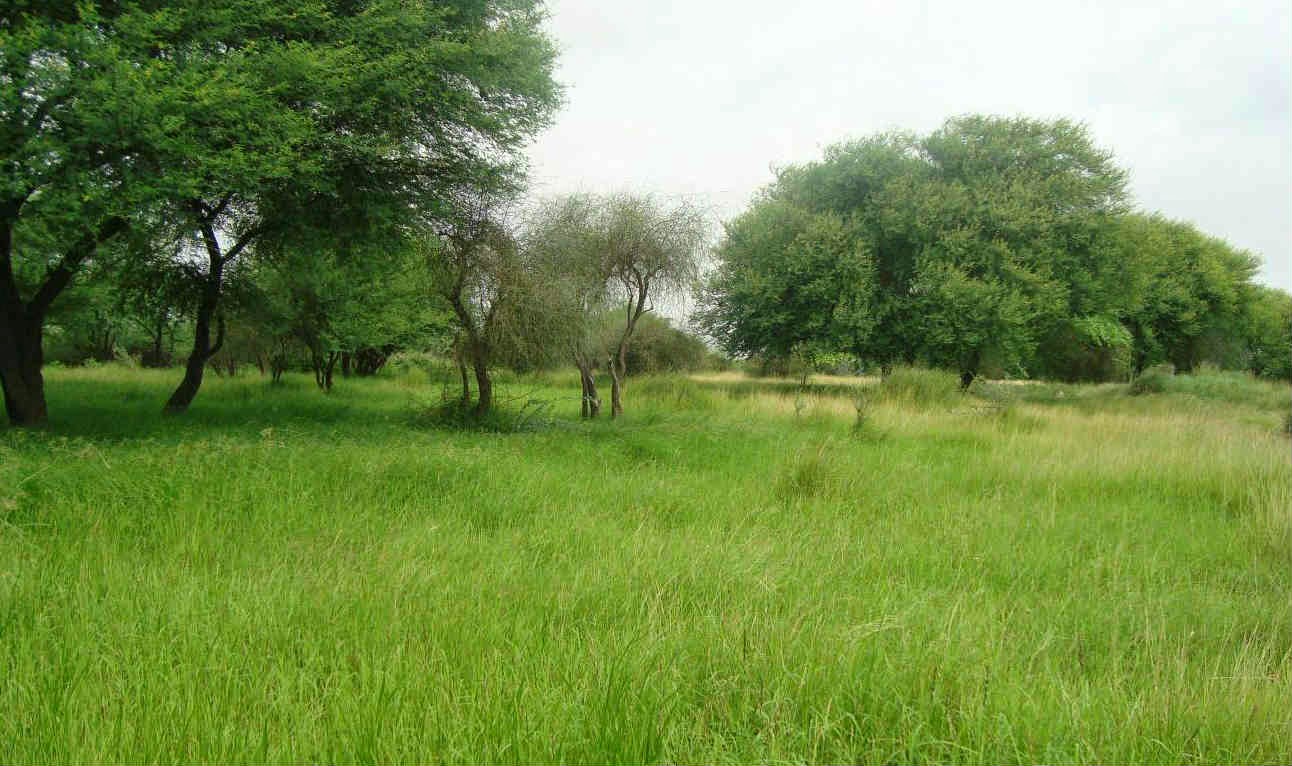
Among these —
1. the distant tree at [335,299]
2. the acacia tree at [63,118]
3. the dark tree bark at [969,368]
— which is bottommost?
the dark tree bark at [969,368]

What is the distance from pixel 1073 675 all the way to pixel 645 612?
1.93m

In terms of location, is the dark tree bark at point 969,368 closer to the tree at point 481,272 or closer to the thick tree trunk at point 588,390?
the thick tree trunk at point 588,390

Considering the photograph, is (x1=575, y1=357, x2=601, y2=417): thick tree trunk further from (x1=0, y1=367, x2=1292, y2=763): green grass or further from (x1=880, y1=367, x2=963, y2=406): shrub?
(x1=880, y1=367, x2=963, y2=406): shrub

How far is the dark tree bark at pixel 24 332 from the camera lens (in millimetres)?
9391

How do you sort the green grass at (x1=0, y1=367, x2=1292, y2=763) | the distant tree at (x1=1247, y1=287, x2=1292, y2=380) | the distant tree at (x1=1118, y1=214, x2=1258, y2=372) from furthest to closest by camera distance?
the distant tree at (x1=1247, y1=287, x2=1292, y2=380) → the distant tree at (x1=1118, y1=214, x2=1258, y2=372) → the green grass at (x1=0, y1=367, x2=1292, y2=763)

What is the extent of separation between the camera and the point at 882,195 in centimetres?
2336

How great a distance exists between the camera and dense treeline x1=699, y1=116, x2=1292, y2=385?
21.1 meters

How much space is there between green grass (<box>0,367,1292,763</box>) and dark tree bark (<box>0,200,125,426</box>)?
4091mm

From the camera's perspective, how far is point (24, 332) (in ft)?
32.8

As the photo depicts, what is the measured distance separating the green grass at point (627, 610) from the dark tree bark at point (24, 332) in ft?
13.4

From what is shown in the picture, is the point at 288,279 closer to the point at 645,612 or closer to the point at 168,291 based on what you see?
the point at 168,291

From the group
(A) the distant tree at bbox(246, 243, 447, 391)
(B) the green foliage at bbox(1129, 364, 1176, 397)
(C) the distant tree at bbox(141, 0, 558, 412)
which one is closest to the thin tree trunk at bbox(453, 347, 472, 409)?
(A) the distant tree at bbox(246, 243, 447, 391)

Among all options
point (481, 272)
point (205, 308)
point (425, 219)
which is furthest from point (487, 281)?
point (205, 308)

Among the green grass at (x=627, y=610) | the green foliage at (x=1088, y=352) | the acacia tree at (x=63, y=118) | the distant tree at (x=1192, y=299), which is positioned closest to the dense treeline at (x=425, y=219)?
the acacia tree at (x=63, y=118)
